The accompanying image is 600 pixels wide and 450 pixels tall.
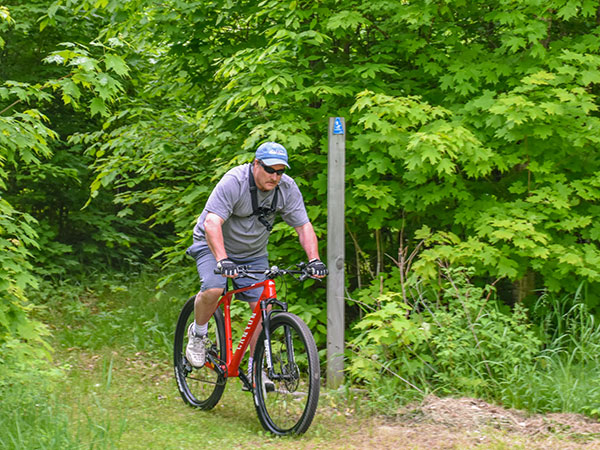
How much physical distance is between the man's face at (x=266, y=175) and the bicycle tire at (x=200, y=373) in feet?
4.05

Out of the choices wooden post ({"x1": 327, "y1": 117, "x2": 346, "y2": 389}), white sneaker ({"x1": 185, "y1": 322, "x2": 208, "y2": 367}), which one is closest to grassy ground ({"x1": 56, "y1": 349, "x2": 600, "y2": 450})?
white sneaker ({"x1": 185, "y1": 322, "x2": 208, "y2": 367})

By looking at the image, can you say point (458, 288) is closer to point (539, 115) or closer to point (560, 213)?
point (560, 213)

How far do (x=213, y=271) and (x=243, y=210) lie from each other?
0.52 metres

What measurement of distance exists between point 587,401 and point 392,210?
2750 mm

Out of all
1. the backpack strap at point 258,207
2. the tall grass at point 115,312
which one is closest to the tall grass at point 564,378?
the backpack strap at point 258,207

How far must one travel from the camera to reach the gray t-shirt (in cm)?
523

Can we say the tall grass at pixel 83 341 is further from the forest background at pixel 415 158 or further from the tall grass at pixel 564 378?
the tall grass at pixel 564 378

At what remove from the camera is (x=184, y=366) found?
633cm

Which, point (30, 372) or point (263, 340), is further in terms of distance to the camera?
point (30, 372)

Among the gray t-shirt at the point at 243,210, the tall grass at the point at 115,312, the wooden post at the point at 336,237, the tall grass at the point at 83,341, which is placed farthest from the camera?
the tall grass at the point at 115,312

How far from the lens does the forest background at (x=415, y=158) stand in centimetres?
580

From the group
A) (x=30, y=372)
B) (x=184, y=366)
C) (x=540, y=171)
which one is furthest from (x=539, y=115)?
(x=30, y=372)

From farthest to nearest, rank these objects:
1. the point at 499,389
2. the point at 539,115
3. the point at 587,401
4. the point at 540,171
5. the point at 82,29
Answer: the point at 82,29
the point at 540,171
the point at 539,115
the point at 499,389
the point at 587,401

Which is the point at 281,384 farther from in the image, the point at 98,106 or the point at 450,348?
the point at 98,106
